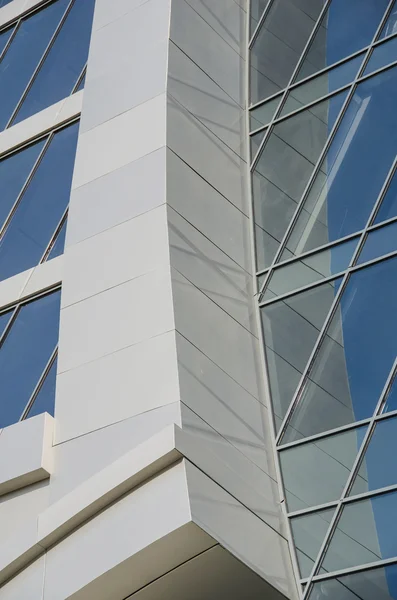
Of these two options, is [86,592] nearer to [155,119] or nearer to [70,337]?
[70,337]

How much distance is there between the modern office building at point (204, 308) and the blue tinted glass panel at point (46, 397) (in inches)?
1.8

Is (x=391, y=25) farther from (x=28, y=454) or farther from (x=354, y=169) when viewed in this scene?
(x=28, y=454)

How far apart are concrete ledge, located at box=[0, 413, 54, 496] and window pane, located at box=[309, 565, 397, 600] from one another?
4387mm

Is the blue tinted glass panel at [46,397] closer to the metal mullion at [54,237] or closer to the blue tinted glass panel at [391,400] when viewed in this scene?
the metal mullion at [54,237]

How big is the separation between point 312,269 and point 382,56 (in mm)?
4760

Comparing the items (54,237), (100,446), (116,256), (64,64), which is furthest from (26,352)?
(64,64)

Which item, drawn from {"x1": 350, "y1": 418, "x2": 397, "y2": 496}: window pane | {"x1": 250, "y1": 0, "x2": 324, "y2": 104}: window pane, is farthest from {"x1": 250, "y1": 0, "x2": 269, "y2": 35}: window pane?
{"x1": 350, "y1": 418, "x2": 397, "y2": 496}: window pane

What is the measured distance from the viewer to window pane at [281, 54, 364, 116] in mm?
20531

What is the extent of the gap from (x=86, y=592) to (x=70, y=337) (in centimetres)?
445

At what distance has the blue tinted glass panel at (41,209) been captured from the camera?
2052cm

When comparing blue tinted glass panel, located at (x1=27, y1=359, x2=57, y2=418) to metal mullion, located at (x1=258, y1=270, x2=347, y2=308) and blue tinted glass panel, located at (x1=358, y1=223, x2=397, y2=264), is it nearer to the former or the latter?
metal mullion, located at (x1=258, y1=270, x2=347, y2=308)

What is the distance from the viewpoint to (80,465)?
611 inches

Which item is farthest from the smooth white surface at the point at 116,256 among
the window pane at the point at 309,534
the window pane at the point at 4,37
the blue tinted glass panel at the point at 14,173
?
the window pane at the point at 4,37

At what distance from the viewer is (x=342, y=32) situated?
69.6 feet
